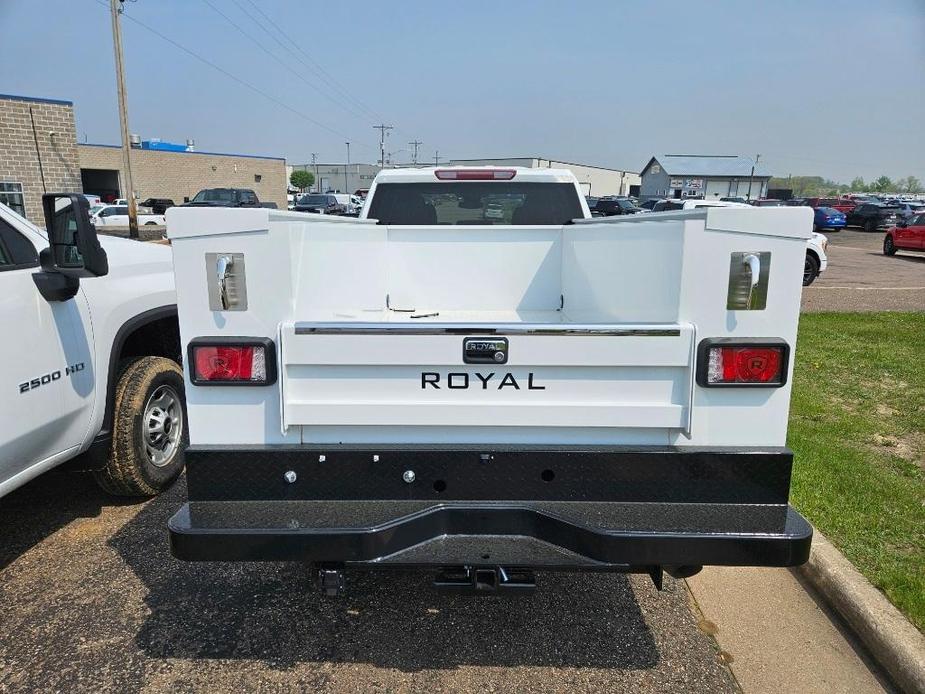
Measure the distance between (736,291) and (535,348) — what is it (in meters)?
0.76

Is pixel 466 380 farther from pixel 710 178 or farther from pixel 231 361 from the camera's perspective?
pixel 710 178

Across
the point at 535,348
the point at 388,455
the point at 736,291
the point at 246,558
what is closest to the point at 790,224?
the point at 736,291

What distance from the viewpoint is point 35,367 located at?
3.29 metres

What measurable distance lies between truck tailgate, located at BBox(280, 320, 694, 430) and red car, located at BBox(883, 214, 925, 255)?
2711cm

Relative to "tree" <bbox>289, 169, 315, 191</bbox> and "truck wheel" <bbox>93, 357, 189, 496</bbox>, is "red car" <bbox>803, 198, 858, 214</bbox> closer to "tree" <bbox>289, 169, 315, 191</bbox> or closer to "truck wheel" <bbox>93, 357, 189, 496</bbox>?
"truck wheel" <bbox>93, 357, 189, 496</bbox>

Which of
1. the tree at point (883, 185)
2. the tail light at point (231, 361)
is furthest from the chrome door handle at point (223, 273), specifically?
the tree at point (883, 185)

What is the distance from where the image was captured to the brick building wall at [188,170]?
51906 millimetres

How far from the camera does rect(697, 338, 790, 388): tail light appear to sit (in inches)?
98.2

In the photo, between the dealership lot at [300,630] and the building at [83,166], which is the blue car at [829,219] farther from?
the dealership lot at [300,630]

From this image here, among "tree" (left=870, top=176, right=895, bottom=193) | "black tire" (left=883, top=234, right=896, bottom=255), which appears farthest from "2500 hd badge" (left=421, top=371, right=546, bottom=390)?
"tree" (left=870, top=176, right=895, bottom=193)

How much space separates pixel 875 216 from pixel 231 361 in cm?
4826

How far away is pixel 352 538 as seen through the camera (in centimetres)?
247

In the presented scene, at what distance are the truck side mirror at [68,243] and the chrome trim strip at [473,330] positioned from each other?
56.7 inches

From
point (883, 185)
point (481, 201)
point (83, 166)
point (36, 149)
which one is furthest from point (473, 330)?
point (883, 185)
